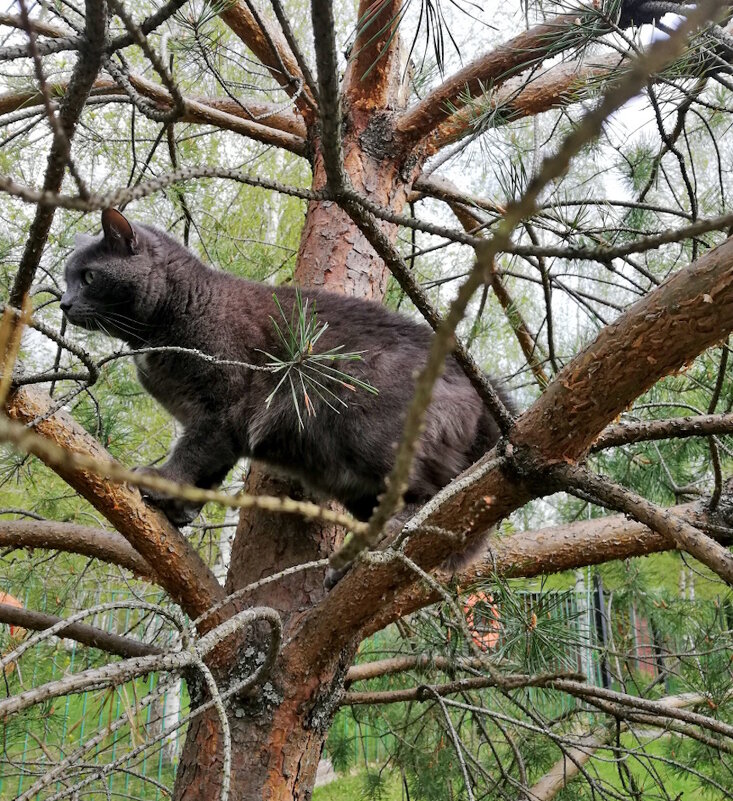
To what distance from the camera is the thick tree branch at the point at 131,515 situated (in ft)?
4.33

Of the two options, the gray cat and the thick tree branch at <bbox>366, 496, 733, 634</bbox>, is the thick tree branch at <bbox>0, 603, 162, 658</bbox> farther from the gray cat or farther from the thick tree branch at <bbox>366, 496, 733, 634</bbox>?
the thick tree branch at <bbox>366, 496, 733, 634</bbox>

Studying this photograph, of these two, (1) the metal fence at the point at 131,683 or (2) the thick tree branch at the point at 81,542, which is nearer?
(1) the metal fence at the point at 131,683

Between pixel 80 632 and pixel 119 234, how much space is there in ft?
3.48

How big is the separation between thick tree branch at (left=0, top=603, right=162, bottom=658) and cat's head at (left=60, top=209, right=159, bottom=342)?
2.52ft

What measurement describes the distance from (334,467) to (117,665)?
99 cm

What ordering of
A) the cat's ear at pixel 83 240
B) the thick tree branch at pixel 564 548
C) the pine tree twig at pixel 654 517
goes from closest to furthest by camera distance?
the pine tree twig at pixel 654 517 → the thick tree branch at pixel 564 548 → the cat's ear at pixel 83 240

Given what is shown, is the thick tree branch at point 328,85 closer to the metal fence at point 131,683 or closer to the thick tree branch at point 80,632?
the metal fence at point 131,683

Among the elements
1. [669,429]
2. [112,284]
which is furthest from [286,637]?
[112,284]

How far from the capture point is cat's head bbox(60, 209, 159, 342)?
6.55 feet

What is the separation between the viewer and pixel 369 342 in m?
1.85

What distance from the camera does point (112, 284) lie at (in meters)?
2.02

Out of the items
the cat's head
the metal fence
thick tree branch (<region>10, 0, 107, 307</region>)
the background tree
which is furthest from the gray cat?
thick tree branch (<region>10, 0, 107, 307</region>)

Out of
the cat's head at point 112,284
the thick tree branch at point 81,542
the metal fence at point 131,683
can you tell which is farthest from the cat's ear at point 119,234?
the metal fence at point 131,683

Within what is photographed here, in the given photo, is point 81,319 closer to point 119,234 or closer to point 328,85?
point 119,234
